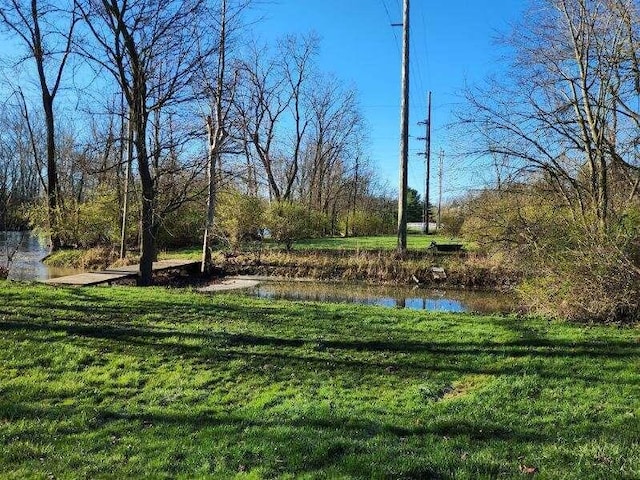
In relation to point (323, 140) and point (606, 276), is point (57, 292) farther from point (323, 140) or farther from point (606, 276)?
point (323, 140)

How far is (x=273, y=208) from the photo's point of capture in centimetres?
2492

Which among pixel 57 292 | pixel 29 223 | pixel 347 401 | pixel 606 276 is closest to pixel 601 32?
pixel 606 276

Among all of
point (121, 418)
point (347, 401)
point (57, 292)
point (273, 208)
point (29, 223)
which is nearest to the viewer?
point (121, 418)

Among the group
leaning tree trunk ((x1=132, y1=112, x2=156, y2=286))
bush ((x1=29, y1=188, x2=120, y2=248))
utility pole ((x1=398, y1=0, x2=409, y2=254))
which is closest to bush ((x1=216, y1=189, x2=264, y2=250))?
bush ((x1=29, y1=188, x2=120, y2=248))

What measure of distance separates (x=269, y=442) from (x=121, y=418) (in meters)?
1.40

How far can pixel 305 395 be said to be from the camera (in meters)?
5.34

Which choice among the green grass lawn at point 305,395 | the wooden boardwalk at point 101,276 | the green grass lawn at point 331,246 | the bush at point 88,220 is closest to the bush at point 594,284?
the green grass lawn at point 305,395

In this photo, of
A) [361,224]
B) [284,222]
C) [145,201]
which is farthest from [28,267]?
[361,224]

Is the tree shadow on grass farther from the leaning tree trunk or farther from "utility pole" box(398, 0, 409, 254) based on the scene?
"utility pole" box(398, 0, 409, 254)

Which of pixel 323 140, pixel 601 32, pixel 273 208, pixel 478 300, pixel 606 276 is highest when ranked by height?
pixel 323 140

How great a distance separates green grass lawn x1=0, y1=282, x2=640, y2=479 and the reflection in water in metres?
4.62

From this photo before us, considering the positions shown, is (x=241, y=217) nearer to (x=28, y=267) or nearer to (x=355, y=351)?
(x=28, y=267)

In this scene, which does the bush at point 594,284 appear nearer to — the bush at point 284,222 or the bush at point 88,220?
the bush at point 284,222

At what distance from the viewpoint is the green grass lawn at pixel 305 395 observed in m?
3.72
